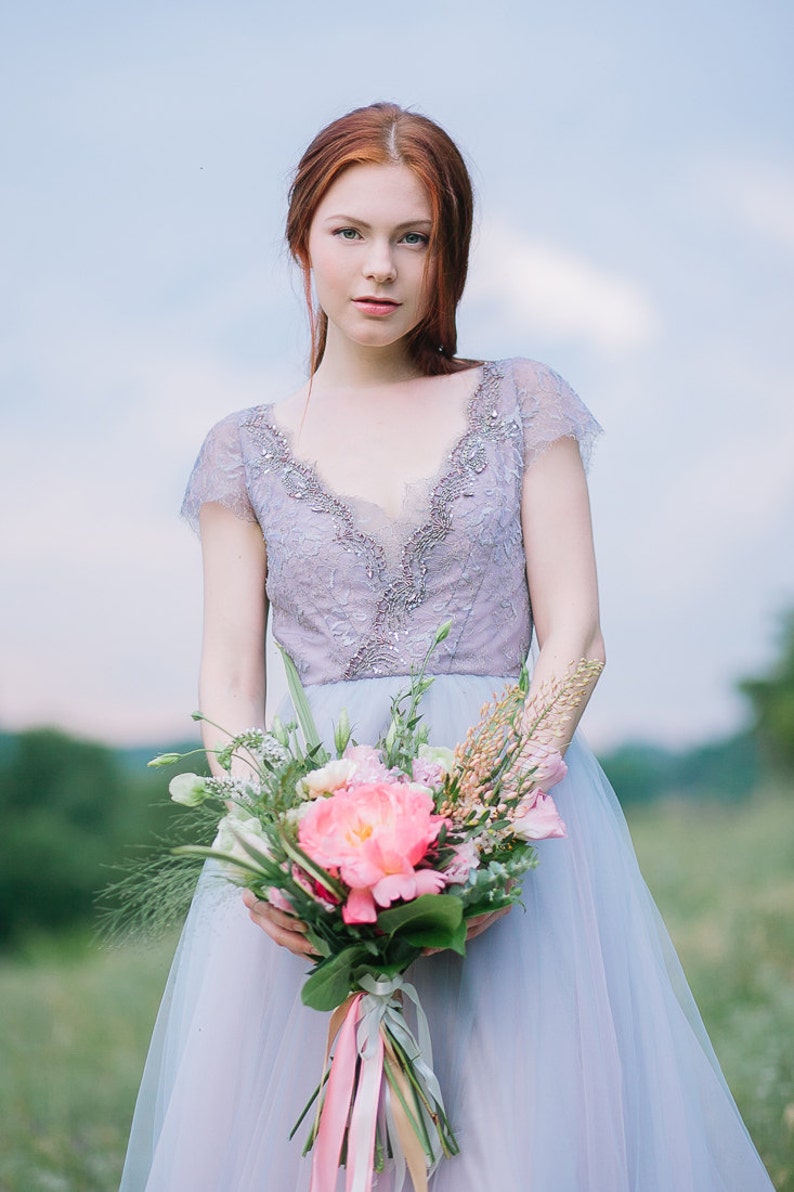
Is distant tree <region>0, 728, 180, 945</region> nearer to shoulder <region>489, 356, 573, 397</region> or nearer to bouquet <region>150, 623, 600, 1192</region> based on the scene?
shoulder <region>489, 356, 573, 397</region>

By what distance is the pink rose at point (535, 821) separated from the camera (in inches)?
73.7

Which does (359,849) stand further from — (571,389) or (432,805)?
(571,389)

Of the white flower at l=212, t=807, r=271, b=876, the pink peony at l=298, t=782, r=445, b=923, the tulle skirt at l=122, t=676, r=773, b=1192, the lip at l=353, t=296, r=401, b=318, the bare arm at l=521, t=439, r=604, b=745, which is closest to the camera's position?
the pink peony at l=298, t=782, r=445, b=923

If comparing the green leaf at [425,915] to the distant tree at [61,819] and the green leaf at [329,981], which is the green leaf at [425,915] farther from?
the distant tree at [61,819]

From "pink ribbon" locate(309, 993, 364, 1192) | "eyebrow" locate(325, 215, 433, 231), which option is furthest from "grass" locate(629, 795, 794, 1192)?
"eyebrow" locate(325, 215, 433, 231)

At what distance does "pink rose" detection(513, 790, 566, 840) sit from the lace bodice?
498 millimetres

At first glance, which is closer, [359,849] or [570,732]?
[359,849]

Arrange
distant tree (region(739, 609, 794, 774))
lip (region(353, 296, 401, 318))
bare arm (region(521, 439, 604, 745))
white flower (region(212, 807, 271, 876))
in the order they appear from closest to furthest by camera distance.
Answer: white flower (region(212, 807, 271, 876)) → bare arm (region(521, 439, 604, 745)) → lip (region(353, 296, 401, 318)) → distant tree (region(739, 609, 794, 774))

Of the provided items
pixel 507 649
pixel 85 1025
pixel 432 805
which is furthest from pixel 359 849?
pixel 85 1025

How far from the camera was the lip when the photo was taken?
2420 millimetres

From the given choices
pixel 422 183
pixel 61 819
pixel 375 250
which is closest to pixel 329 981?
pixel 375 250

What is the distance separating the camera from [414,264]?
95.1 inches

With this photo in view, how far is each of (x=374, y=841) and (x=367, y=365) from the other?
3.86 ft

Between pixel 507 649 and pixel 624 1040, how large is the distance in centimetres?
68
